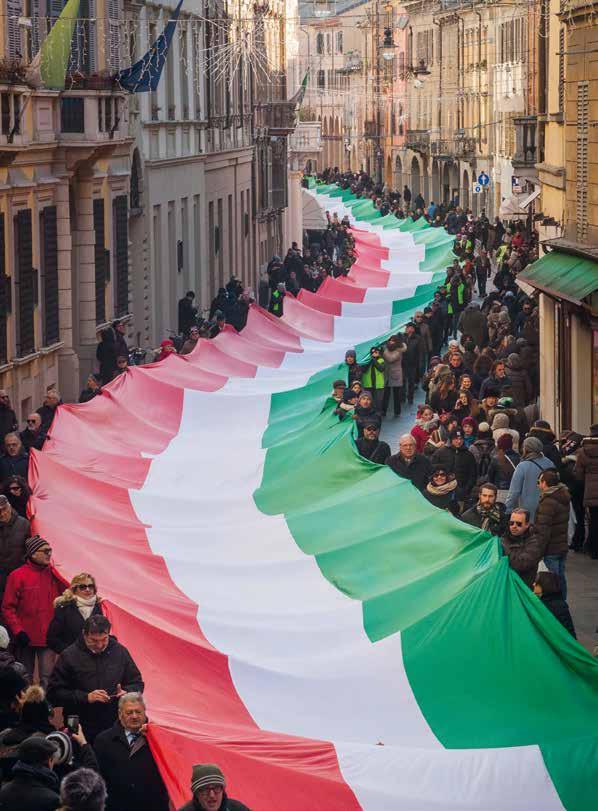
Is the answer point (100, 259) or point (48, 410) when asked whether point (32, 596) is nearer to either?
point (48, 410)

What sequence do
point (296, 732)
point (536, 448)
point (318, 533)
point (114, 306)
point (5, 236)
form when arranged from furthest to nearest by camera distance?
point (114, 306) → point (5, 236) → point (536, 448) → point (318, 533) → point (296, 732)

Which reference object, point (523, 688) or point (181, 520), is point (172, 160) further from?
point (523, 688)

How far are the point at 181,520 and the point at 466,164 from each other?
236 ft

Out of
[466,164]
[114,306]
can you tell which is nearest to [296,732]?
[114,306]

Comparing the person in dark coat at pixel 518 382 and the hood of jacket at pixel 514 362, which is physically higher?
the hood of jacket at pixel 514 362

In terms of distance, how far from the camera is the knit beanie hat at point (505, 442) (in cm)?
2031

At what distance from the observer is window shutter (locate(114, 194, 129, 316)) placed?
1388 inches

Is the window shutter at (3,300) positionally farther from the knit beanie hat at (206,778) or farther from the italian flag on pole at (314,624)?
the knit beanie hat at (206,778)

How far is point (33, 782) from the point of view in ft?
30.4

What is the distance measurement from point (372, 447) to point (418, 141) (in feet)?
267

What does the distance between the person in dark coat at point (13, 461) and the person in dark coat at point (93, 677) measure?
6787mm

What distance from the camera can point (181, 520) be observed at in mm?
17797

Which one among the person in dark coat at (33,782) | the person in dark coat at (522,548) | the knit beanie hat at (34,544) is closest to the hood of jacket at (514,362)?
the person in dark coat at (522,548)

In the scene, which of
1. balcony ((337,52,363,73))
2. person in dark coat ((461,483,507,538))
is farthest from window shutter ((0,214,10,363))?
balcony ((337,52,363,73))
